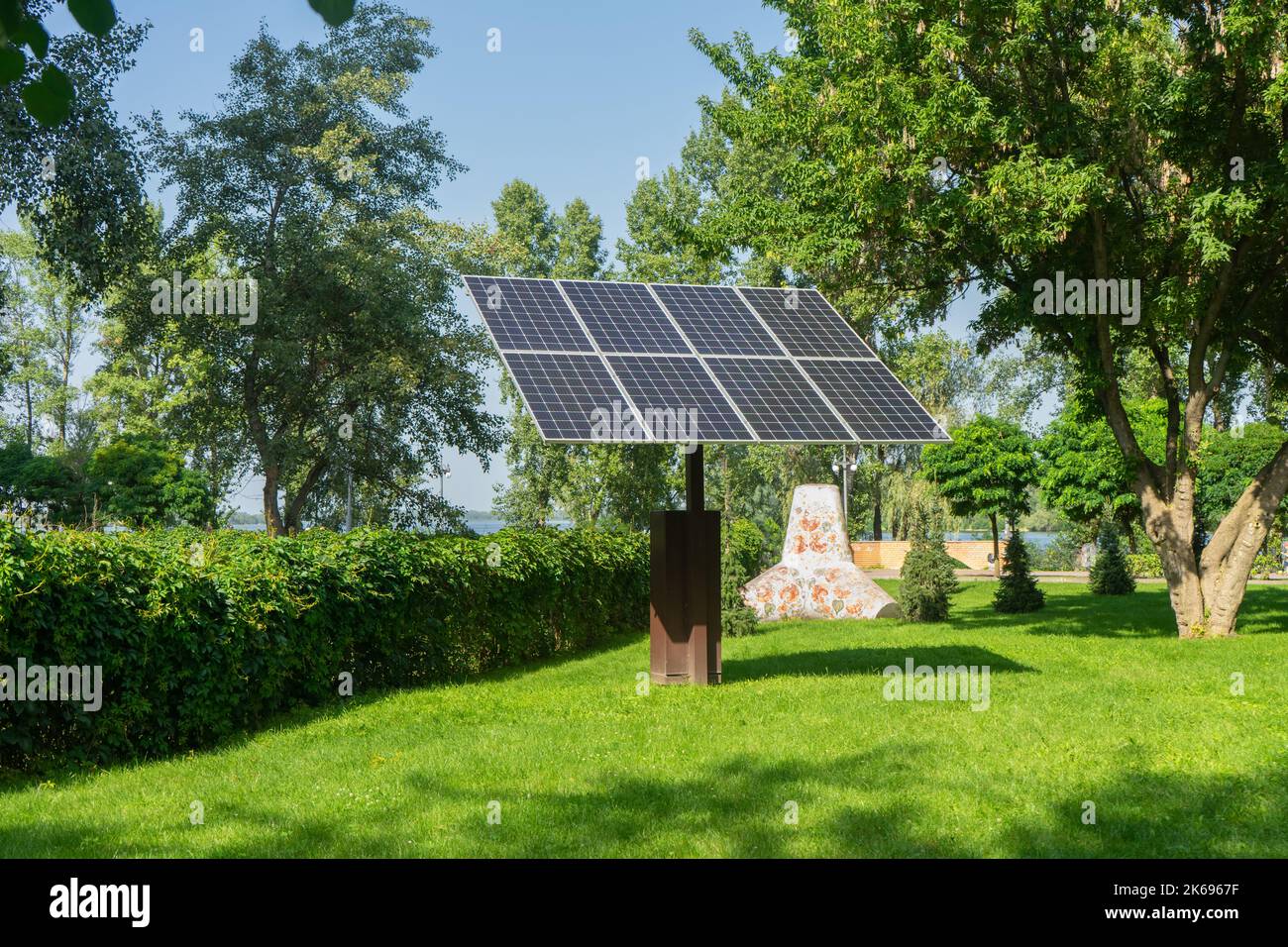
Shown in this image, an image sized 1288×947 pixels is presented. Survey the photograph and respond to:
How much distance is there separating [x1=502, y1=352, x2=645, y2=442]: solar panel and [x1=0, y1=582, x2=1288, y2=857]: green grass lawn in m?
3.03

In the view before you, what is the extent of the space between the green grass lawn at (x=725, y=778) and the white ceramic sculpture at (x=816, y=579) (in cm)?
1038

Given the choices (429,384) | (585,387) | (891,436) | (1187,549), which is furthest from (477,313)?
(429,384)

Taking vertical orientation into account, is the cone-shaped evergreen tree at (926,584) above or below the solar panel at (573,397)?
below

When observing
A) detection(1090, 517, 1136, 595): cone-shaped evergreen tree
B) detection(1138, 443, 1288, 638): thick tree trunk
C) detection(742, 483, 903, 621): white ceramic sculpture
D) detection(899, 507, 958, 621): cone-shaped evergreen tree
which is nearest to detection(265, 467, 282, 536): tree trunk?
detection(742, 483, 903, 621): white ceramic sculpture

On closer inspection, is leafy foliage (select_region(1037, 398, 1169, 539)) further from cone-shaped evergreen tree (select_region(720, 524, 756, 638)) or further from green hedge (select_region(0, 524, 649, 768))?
green hedge (select_region(0, 524, 649, 768))

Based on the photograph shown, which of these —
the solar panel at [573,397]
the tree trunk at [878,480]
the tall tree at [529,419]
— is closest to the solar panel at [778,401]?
the solar panel at [573,397]

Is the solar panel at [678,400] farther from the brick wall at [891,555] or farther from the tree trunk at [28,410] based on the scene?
the tree trunk at [28,410]

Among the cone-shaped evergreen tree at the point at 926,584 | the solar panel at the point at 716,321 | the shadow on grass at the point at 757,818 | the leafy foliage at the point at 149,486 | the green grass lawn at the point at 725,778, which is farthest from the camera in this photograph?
the leafy foliage at the point at 149,486

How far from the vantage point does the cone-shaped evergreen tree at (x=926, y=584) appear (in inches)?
976

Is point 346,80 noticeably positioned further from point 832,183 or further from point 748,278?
point 832,183

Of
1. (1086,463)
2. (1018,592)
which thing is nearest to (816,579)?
(1018,592)
